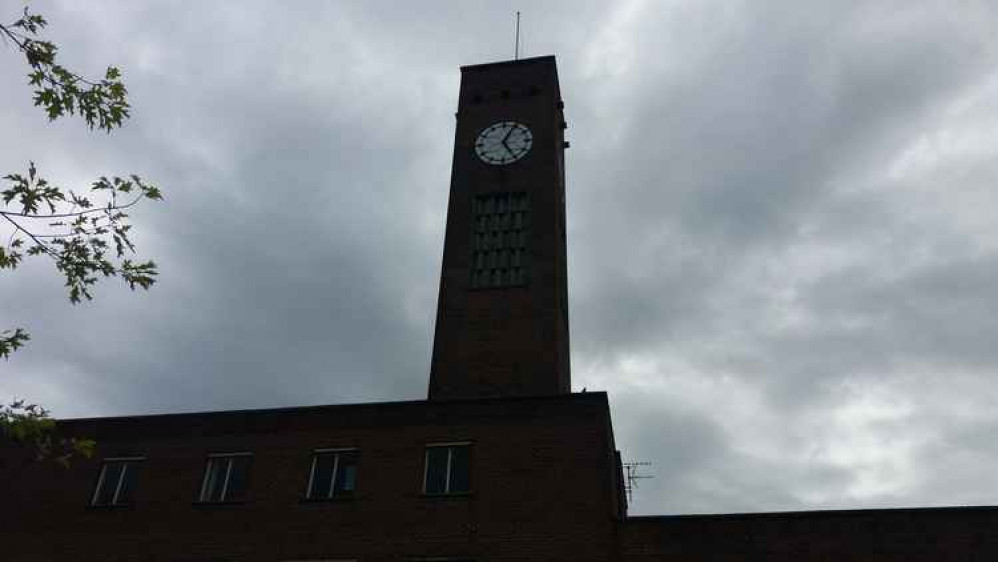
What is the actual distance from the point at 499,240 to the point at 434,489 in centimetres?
1118

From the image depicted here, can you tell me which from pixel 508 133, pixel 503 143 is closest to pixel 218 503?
pixel 503 143

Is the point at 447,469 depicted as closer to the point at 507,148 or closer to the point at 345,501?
the point at 345,501

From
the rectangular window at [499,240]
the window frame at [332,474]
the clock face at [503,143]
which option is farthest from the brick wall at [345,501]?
the clock face at [503,143]

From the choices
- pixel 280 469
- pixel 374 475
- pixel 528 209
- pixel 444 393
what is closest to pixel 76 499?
pixel 280 469

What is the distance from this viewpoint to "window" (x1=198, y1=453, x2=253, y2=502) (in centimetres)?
2200

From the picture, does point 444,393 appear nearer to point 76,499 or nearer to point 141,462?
point 141,462

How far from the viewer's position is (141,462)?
75.8 feet

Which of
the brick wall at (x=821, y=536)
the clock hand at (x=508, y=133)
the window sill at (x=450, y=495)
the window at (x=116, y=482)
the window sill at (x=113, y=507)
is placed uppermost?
the clock hand at (x=508, y=133)

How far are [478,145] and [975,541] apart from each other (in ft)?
71.1

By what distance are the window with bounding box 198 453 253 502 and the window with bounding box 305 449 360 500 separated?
2065 millimetres

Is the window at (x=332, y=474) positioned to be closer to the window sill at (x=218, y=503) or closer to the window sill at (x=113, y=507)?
the window sill at (x=218, y=503)

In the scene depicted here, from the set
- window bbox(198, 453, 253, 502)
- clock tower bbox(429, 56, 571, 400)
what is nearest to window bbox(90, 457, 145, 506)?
window bbox(198, 453, 253, 502)

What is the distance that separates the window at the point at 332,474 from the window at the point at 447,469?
2.12m

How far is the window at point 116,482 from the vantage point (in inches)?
893
